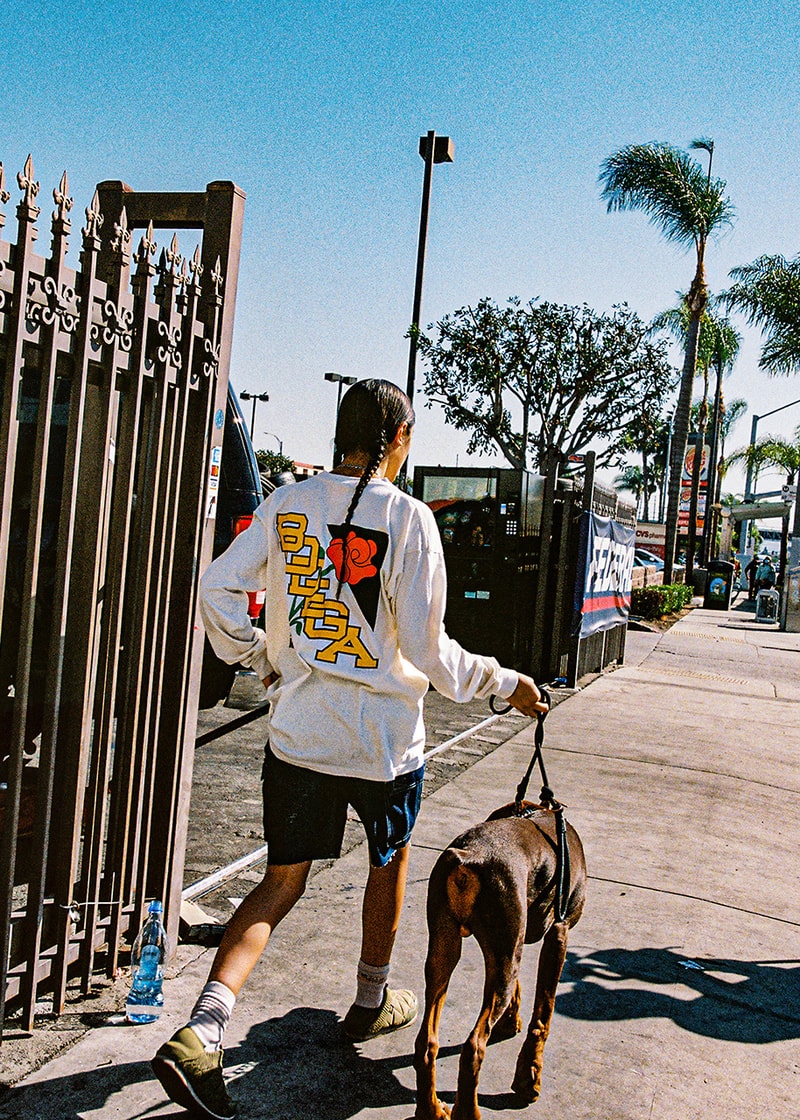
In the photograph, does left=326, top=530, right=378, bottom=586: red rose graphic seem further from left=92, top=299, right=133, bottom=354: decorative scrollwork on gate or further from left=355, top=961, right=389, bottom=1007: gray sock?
left=355, top=961, right=389, bottom=1007: gray sock

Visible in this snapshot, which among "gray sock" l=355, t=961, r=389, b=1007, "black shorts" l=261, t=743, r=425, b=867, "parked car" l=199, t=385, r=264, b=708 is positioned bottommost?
"gray sock" l=355, t=961, r=389, b=1007

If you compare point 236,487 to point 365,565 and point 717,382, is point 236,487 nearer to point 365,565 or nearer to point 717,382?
point 365,565

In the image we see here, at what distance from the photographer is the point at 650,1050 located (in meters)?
3.19

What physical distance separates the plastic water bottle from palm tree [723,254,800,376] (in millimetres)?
27430

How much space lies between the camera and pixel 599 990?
3592 millimetres

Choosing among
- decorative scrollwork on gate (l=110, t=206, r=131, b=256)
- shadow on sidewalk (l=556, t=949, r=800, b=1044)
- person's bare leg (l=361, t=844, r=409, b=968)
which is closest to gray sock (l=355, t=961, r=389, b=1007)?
person's bare leg (l=361, t=844, r=409, b=968)

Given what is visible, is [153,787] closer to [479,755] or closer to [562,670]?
[479,755]

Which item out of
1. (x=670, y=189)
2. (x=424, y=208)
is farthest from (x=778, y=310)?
(x=424, y=208)

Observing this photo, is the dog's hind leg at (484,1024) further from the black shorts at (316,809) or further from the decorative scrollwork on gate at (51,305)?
the decorative scrollwork on gate at (51,305)

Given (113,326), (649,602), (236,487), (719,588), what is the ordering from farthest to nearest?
(719,588)
(649,602)
(236,487)
(113,326)

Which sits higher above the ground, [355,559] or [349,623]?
[355,559]

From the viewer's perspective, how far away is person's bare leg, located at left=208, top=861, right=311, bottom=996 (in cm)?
263

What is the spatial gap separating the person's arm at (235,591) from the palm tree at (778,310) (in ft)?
90.0

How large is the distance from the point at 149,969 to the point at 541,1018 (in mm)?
1207
